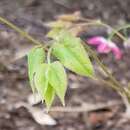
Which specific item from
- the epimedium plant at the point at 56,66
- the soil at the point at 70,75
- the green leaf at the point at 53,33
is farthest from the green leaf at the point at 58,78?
the soil at the point at 70,75

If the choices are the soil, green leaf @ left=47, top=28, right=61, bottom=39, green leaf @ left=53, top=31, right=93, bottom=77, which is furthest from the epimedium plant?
the soil

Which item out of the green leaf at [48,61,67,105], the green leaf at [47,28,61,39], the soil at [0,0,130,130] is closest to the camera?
the green leaf at [48,61,67,105]

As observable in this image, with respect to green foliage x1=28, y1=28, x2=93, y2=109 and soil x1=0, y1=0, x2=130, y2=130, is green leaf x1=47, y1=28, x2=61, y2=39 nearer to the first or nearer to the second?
green foliage x1=28, y1=28, x2=93, y2=109

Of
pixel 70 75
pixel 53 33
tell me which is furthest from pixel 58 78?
pixel 70 75

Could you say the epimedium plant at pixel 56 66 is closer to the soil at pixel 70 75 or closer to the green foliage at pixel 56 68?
the green foliage at pixel 56 68

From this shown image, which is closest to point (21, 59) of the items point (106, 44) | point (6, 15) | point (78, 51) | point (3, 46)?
point (3, 46)

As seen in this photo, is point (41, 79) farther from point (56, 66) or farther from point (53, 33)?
point (53, 33)
